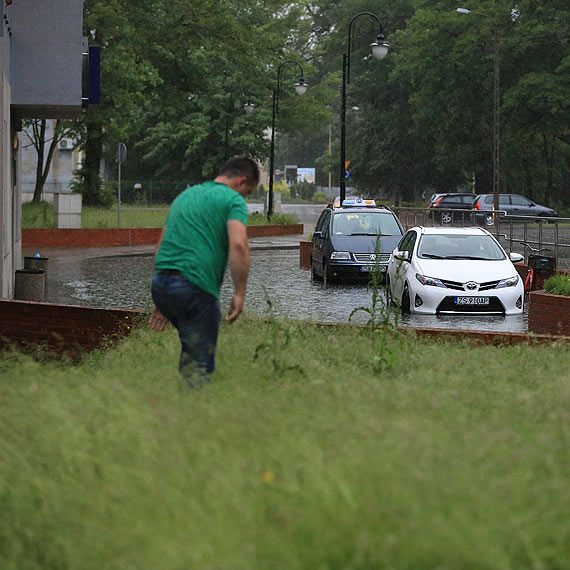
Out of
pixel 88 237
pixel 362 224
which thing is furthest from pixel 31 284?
pixel 88 237

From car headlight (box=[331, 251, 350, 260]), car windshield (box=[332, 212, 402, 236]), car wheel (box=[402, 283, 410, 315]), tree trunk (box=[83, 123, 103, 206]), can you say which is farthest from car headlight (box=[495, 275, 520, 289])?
tree trunk (box=[83, 123, 103, 206])

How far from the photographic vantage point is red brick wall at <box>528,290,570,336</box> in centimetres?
1407

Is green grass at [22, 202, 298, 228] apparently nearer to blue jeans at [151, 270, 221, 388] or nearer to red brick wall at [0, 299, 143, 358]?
red brick wall at [0, 299, 143, 358]

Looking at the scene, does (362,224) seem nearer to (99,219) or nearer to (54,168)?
(99,219)

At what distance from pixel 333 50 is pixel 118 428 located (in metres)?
76.7

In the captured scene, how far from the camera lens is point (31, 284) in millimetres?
16859

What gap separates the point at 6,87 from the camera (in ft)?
52.0

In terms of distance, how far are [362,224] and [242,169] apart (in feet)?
57.1

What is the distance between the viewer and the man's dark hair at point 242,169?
7.03 meters

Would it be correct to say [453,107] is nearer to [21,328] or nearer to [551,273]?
[551,273]

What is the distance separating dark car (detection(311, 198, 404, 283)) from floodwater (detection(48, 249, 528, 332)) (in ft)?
1.12

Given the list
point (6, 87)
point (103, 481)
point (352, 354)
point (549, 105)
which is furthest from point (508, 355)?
point (549, 105)

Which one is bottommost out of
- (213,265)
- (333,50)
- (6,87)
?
(213,265)

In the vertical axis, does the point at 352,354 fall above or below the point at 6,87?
below
